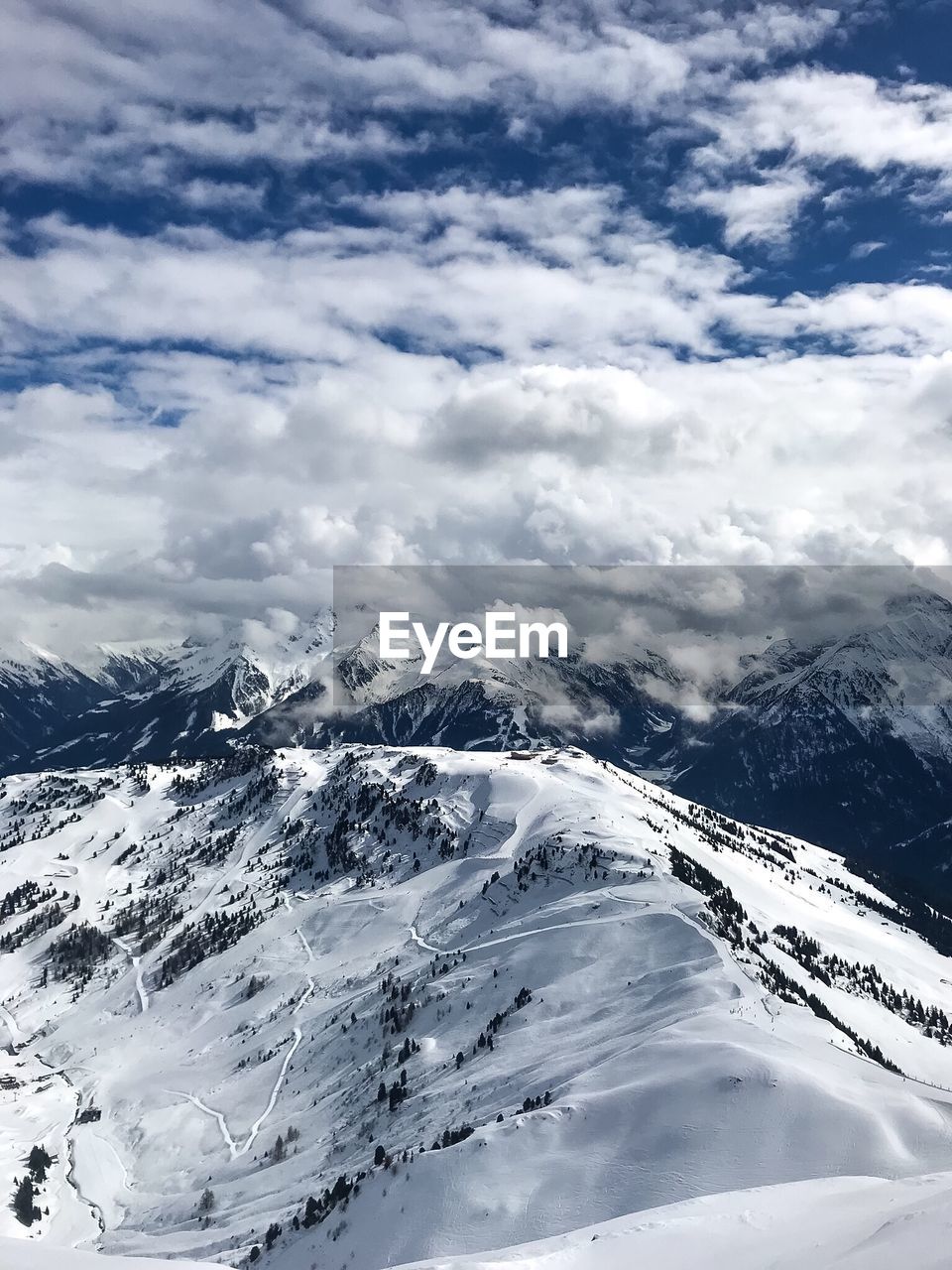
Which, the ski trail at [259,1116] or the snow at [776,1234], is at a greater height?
the snow at [776,1234]

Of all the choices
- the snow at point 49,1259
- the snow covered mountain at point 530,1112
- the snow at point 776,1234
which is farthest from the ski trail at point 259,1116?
the snow at point 49,1259

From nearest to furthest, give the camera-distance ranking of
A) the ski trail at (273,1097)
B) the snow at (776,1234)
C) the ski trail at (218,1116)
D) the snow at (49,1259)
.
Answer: the snow at (49,1259), the snow at (776,1234), the ski trail at (273,1097), the ski trail at (218,1116)

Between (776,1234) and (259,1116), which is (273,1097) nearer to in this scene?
(259,1116)

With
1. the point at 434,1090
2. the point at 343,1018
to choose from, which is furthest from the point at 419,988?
the point at 434,1090

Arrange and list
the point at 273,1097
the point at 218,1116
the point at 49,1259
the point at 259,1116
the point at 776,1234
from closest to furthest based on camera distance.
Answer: the point at 49,1259 < the point at 776,1234 < the point at 259,1116 < the point at 218,1116 < the point at 273,1097

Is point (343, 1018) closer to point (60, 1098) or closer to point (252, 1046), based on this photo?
point (252, 1046)

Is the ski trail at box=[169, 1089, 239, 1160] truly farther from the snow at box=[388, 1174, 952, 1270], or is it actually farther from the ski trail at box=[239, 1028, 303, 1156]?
the snow at box=[388, 1174, 952, 1270]

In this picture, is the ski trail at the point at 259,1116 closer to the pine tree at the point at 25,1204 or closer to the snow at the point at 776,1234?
the pine tree at the point at 25,1204

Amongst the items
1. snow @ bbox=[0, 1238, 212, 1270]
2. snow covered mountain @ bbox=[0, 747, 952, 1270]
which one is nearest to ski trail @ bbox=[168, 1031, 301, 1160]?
snow covered mountain @ bbox=[0, 747, 952, 1270]

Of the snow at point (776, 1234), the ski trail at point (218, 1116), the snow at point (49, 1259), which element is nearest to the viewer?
the snow at point (49, 1259)

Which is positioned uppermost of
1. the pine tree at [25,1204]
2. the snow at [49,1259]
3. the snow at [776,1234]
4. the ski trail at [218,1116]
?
the snow at [49,1259]

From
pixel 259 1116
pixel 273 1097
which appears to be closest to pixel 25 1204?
pixel 259 1116
